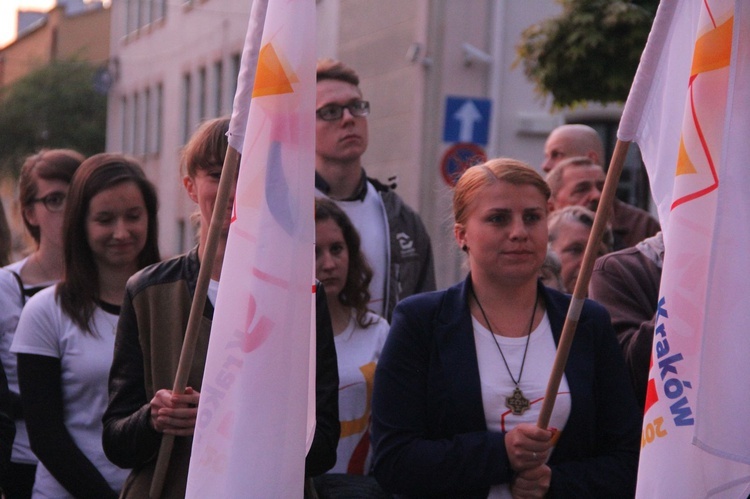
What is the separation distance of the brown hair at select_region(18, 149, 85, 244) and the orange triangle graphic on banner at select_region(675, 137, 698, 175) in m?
3.03

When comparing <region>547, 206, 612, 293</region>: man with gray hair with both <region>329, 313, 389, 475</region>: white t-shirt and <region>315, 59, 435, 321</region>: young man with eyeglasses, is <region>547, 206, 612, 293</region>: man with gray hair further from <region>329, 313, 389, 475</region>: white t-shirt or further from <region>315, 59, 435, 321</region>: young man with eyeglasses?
<region>329, 313, 389, 475</region>: white t-shirt

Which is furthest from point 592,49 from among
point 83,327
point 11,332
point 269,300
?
point 269,300

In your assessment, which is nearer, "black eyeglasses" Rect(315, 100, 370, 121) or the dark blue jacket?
the dark blue jacket

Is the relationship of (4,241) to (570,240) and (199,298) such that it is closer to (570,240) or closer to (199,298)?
(570,240)

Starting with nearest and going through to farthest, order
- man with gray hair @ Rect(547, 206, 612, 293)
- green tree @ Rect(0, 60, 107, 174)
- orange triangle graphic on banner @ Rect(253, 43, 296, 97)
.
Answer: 1. orange triangle graphic on banner @ Rect(253, 43, 296, 97)
2. man with gray hair @ Rect(547, 206, 612, 293)
3. green tree @ Rect(0, 60, 107, 174)

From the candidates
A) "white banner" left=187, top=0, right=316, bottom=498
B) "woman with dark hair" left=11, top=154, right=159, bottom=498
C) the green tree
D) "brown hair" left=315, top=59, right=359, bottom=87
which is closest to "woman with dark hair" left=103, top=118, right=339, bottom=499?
"white banner" left=187, top=0, right=316, bottom=498

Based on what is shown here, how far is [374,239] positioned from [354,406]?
97cm

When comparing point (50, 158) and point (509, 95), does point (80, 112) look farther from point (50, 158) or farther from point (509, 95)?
point (50, 158)

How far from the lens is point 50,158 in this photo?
6.14 m

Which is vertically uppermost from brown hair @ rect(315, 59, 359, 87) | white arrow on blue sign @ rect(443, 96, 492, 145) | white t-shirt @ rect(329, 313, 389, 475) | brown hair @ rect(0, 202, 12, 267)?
white arrow on blue sign @ rect(443, 96, 492, 145)

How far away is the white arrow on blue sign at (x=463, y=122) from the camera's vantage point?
1248 cm

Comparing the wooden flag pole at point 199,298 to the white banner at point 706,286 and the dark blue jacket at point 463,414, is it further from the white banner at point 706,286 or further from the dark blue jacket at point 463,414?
the white banner at point 706,286

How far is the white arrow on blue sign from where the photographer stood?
12.5 m

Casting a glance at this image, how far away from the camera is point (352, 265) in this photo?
561 centimetres
